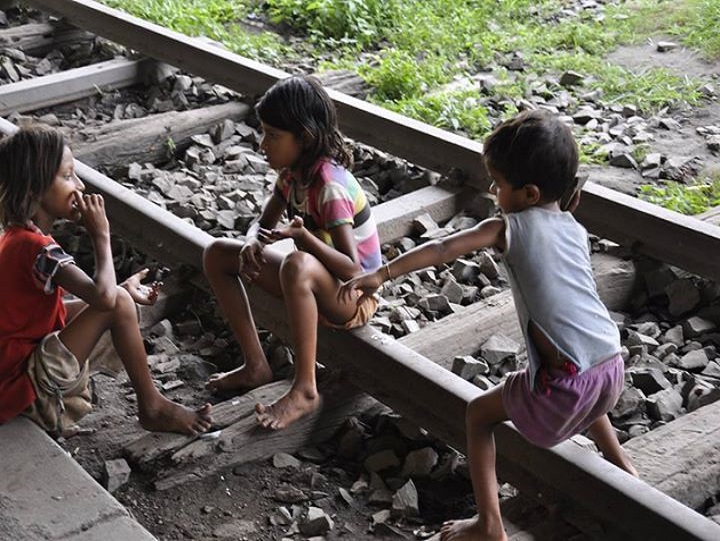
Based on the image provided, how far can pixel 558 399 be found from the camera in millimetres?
3309

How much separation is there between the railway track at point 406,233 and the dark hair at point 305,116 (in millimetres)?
625

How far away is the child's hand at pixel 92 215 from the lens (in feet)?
12.4

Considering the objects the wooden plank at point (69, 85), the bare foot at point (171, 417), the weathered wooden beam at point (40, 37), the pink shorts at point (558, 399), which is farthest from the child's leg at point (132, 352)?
the weathered wooden beam at point (40, 37)

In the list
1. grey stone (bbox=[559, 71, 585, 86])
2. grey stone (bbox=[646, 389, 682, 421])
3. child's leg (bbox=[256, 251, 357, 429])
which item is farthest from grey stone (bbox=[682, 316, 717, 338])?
grey stone (bbox=[559, 71, 585, 86])

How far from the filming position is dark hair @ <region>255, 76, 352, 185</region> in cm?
397

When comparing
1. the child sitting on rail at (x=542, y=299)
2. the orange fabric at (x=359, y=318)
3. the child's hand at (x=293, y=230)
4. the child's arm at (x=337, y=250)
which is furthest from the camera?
the orange fabric at (x=359, y=318)

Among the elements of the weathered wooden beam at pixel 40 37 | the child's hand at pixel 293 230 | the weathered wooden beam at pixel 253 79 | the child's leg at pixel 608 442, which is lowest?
the weathered wooden beam at pixel 40 37

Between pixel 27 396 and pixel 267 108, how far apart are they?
3.97 feet

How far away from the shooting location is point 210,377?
451cm

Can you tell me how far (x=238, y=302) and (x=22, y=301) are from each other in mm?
818

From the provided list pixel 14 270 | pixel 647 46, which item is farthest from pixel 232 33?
pixel 14 270

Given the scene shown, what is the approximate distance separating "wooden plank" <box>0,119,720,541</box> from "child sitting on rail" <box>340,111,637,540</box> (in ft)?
0.37

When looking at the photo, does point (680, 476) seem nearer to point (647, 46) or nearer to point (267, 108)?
point (267, 108)

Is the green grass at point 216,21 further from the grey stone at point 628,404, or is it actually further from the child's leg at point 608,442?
the child's leg at point 608,442
